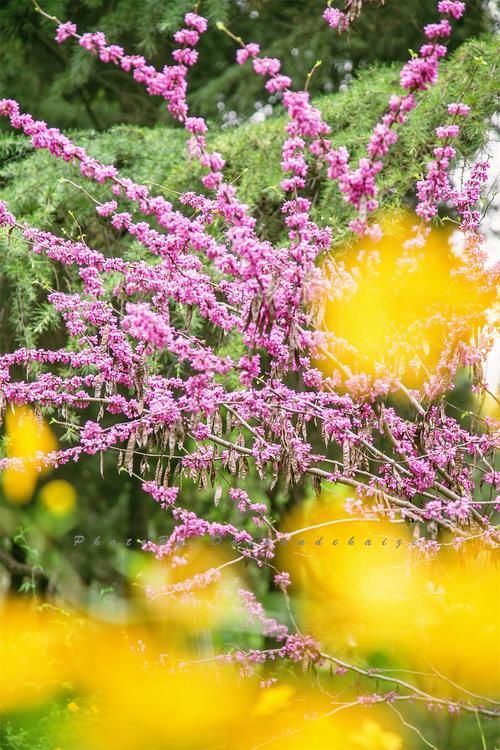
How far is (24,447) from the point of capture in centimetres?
321

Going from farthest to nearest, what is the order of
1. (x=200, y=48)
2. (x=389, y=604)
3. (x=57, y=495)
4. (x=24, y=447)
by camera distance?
(x=57, y=495)
(x=200, y=48)
(x=389, y=604)
(x=24, y=447)

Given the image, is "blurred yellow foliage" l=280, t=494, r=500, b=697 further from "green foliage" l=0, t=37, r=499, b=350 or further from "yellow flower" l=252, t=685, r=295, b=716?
"green foliage" l=0, t=37, r=499, b=350

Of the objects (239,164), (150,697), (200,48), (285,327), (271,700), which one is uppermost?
(200,48)

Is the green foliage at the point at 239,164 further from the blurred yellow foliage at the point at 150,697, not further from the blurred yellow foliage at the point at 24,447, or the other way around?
the blurred yellow foliage at the point at 150,697

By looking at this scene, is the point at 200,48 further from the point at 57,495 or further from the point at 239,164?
the point at 57,495

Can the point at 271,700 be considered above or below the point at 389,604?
below

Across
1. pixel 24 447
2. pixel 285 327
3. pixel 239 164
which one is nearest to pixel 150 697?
pixel 24 447

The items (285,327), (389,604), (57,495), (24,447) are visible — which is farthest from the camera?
(57,495)

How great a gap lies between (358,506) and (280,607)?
126 inches

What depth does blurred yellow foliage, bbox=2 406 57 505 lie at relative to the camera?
2.11m

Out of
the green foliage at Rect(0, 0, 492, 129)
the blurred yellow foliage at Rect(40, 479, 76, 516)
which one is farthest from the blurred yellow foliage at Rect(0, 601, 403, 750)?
the green foliage at Rect(0, 0, 492, 129)

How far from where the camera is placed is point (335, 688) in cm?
400

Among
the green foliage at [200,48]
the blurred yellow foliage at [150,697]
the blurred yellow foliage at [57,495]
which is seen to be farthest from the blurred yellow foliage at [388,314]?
the blurred yellow foliage at [57,495]

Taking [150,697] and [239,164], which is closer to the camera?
[239,164]
